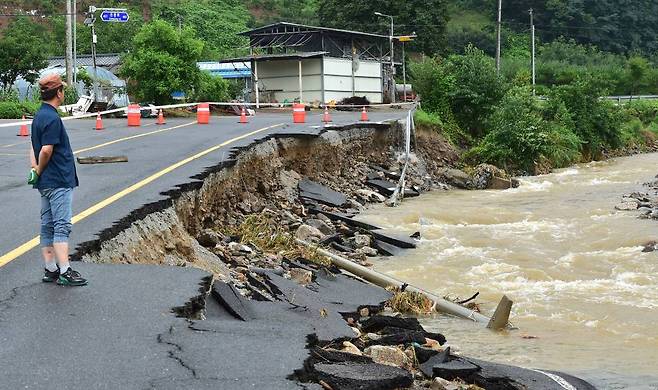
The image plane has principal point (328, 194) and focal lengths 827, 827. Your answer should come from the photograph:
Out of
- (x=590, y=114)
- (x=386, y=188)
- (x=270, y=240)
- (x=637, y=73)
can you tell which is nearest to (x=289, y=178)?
(x=386, y=188)

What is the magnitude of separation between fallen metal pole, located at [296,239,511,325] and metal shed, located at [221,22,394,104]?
36.8 meters

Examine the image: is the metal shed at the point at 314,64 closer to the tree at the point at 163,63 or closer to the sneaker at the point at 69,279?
the tree at the point at 163,63

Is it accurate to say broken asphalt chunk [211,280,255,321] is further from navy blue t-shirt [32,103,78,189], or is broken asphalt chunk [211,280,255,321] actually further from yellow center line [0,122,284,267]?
yellow center line [0,122,284,267]

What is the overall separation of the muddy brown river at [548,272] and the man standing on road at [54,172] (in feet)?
14.9

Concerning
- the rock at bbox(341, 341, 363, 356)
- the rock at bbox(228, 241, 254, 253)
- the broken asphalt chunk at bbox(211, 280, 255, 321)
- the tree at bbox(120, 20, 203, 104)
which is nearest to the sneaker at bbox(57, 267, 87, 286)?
the broken asphalt chunk at bbox(211, 280, 255, 321)

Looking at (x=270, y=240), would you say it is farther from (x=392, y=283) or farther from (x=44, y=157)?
A: (x=44, y=157)

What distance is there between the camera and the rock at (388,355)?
712cm

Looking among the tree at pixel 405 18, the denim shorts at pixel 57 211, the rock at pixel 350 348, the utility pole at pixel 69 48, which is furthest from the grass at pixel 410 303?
the tree at pixel 405 18

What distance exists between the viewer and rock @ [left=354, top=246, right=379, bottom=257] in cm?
1509

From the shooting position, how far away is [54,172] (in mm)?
6754

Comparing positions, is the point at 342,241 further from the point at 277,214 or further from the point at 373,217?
the point at 373,217

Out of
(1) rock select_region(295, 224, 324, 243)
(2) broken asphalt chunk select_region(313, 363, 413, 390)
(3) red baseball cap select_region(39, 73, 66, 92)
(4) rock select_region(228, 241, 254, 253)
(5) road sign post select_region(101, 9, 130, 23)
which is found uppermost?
(5) road sign post select_region(101, 9, 130, 23)

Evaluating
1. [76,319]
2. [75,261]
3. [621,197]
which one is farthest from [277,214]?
[621,197]

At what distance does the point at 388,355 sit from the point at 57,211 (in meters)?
3.05
